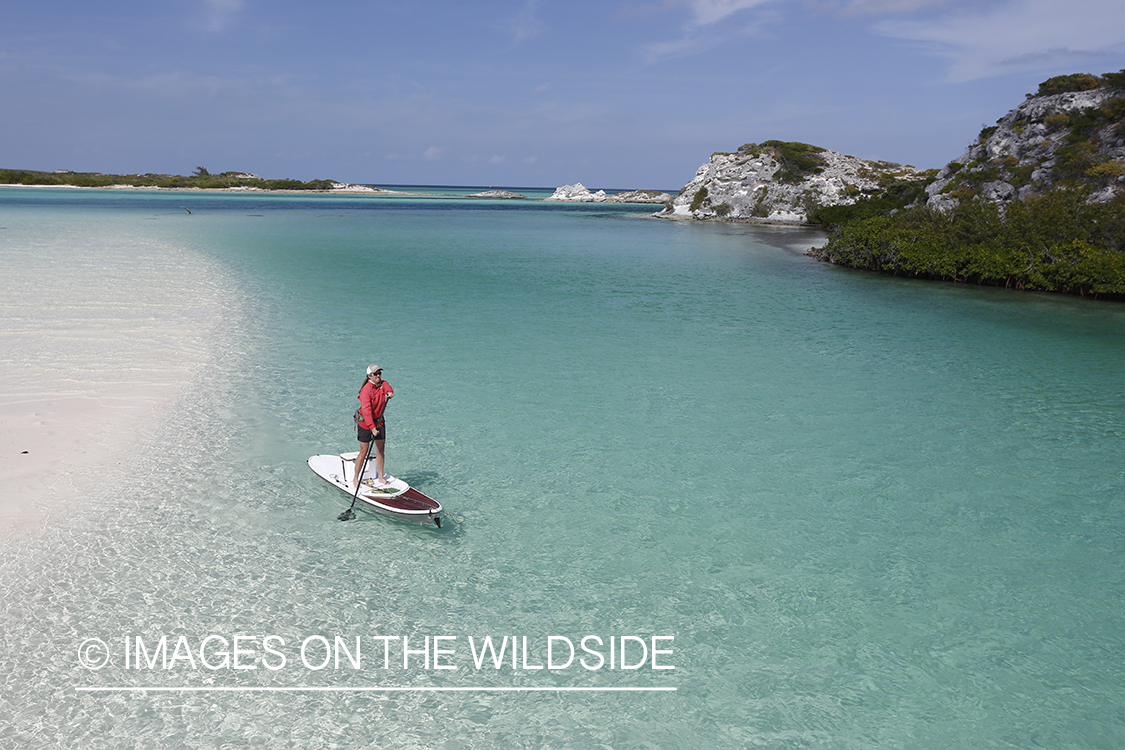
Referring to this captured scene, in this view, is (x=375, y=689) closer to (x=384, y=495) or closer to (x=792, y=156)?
(x=384, y=495)

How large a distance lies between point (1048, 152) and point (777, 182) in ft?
228

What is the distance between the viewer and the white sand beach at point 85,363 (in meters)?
14.7

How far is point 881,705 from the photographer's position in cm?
938

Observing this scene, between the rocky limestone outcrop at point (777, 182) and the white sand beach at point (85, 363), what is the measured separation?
104001 mm

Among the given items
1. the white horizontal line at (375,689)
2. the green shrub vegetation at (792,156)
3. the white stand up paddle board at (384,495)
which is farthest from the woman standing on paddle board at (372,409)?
the green shrub vegetation at (792,156)

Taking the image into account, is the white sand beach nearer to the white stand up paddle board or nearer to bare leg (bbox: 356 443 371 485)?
the white stand up paddle board


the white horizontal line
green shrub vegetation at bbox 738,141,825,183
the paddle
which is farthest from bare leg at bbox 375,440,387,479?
green shrub vegetation at bbox 738,141,825,183

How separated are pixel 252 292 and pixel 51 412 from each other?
69.5 feet

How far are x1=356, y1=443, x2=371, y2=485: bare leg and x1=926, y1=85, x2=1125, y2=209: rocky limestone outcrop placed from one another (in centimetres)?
5988

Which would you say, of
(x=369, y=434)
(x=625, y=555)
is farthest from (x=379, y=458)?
(x=625, y=555)

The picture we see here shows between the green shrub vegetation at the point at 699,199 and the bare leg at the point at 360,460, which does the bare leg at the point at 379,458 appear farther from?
the green shrub vegetation at the point at 699,199

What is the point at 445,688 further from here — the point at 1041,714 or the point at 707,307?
the point at 707,307

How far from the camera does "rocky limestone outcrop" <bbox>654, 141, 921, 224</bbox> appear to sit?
414ft

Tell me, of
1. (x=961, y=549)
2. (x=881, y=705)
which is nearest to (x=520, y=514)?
(x=881, y=705)
